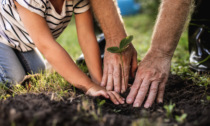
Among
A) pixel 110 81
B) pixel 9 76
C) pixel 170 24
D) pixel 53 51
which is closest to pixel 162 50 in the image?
pixel 170 24

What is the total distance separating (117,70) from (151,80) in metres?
0.30

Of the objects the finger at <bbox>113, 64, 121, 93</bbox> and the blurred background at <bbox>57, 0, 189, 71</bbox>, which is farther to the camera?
the blurred background at <bbox>57, 0, 189, 71</bbox>

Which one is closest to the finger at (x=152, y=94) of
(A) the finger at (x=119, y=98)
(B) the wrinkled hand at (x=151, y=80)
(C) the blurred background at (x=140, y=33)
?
(B) the wrinkled hand at (x=151, y=80)

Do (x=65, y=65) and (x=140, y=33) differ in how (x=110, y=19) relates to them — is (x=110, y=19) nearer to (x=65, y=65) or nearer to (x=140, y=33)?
(x=65, y=65)

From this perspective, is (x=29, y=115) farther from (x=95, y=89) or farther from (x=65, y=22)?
(x=65, y=22)

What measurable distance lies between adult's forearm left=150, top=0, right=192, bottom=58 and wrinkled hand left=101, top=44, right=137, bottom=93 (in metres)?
0.23

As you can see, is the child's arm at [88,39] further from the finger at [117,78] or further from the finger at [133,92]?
the finger at [133,92]

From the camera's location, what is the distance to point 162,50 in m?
1.57

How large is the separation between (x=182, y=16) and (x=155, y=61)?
0.39m

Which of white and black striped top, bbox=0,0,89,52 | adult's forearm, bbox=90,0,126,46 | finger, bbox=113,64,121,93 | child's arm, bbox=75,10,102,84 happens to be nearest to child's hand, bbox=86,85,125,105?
finger, bbox=113,64,121,93

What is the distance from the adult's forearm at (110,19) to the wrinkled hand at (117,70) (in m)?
0.14

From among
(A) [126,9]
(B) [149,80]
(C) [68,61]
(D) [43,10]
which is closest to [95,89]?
(C) [68,61]

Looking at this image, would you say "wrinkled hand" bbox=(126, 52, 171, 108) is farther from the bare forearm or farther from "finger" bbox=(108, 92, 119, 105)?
the bare forearm

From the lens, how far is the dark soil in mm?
903
